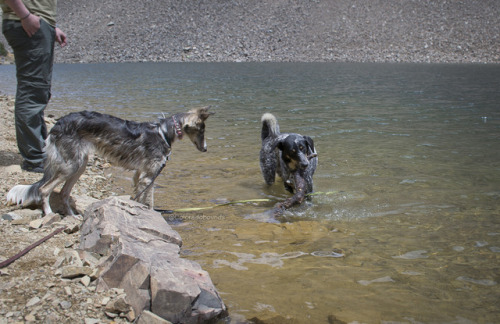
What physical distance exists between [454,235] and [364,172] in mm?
3308

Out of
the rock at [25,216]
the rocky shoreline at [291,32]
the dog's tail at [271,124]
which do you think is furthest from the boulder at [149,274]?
the rocky shoreline at [291,32]

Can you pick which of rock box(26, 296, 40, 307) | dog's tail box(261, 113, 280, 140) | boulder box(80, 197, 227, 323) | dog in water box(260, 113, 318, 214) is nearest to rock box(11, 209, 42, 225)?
boulder box(80, 197, 227, 323)

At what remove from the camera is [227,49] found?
60562mm

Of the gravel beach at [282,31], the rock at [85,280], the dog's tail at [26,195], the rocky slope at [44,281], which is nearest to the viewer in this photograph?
the rocky slope at [44,281]

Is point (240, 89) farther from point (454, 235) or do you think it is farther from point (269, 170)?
point (454, 235)

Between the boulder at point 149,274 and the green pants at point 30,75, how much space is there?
8.04ft

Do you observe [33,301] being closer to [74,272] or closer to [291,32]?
Result: [74,272]

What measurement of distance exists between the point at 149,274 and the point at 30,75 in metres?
3.95

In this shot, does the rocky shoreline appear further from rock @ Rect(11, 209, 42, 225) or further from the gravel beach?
rock @ Rect(11, 209, 42, 225)

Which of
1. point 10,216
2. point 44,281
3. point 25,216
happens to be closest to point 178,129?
point 25,216

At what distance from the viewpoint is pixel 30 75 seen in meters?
6.00

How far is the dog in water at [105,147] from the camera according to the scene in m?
5.24

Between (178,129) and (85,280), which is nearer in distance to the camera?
(85,280)

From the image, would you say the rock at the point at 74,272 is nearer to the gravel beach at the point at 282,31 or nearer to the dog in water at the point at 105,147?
the dog in water at the point at 105,147
